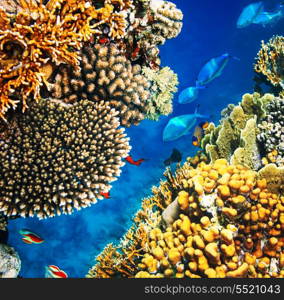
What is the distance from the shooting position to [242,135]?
390cm

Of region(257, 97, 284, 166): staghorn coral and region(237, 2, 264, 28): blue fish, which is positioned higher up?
region(237, 2, 264, 28): blue fish

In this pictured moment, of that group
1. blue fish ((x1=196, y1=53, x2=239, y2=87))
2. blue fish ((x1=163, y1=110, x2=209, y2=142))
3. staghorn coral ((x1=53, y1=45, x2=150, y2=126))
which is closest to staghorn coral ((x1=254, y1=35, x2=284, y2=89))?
blue fish ((x1=196, y1=53, x2=239, y2=87))

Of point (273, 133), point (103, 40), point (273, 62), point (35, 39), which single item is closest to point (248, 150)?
point (273, 133)

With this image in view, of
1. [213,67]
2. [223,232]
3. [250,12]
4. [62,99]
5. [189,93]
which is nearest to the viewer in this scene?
[223,232]

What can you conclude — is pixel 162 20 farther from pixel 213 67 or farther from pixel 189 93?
pixel 189 93

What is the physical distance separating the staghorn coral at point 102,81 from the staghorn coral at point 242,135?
165 cm

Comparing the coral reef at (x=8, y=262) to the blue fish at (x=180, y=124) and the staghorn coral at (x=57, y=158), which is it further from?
the blue fish at (x=180, y=124)

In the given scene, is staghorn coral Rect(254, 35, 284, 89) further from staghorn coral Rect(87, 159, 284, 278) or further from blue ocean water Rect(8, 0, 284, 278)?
staghorn coral Rect(87, 159, 284, 278)

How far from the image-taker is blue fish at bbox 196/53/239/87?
5895mm

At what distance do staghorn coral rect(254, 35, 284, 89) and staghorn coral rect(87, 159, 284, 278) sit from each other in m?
3.60

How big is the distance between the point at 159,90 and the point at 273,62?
3225mm

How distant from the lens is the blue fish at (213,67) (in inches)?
232

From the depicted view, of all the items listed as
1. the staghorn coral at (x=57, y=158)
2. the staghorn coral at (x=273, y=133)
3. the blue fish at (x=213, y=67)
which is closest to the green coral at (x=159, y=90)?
the staghorn coral at (x=57, y=158)

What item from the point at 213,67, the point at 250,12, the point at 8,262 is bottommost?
the point at 8,262
